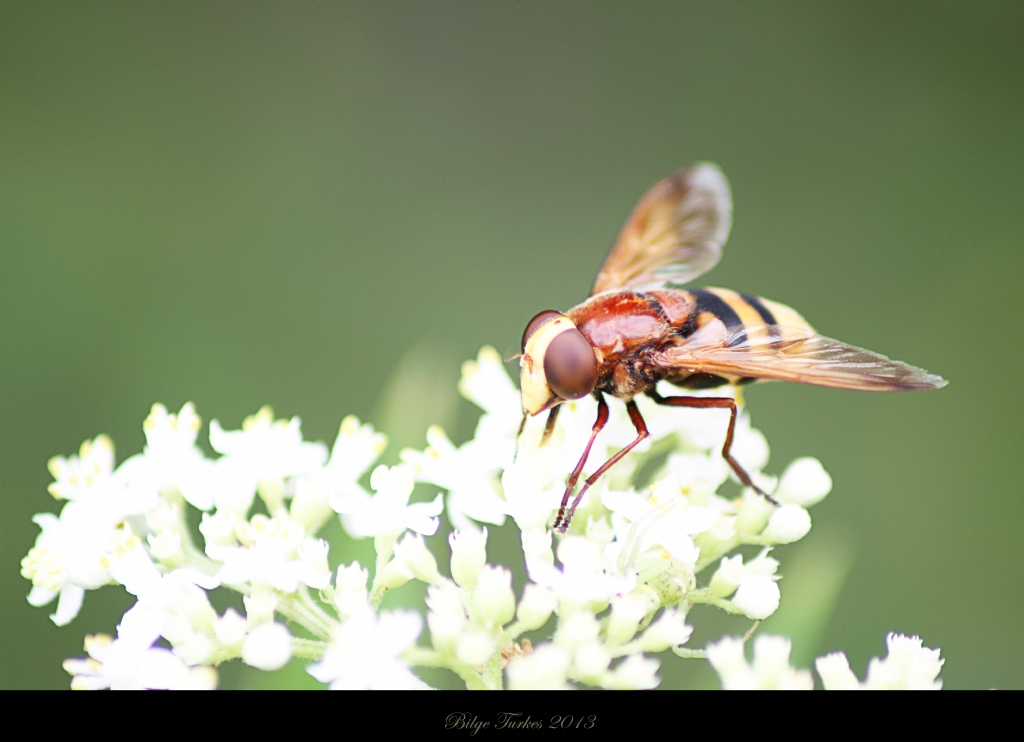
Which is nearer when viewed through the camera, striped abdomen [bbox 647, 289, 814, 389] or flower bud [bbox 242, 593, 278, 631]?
flower bud [bbox 242, 593, 278, 631]

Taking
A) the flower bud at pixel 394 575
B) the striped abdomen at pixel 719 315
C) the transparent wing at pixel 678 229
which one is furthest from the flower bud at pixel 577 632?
the transparent wing at pixel 678 229

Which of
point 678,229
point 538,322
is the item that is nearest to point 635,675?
point 538,322

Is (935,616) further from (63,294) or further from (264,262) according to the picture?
(63,294)

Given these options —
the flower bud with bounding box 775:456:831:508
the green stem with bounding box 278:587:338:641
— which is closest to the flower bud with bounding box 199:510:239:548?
the green stem with bounding box 278:587:338:641

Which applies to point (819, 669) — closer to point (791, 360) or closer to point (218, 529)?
point (791, 360)

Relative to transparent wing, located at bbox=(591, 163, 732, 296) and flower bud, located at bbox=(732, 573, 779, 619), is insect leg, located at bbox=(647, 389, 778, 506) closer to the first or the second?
flower bud, located at bbox=(732, 573, 779, 619)
